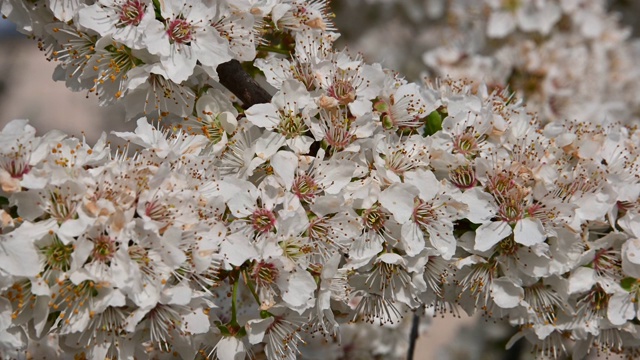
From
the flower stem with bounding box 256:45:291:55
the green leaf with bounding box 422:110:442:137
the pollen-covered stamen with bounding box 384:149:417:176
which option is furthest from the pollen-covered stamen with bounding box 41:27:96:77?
the green leaf with bounding box 422:110:442:137

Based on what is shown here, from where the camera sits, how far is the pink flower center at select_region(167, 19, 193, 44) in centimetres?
227

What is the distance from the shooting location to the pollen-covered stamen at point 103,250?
6.43 feet

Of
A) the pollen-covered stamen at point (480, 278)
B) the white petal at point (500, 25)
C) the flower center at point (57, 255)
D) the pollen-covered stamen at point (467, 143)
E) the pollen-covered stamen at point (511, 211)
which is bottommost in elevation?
the white petal at point (500, 25)

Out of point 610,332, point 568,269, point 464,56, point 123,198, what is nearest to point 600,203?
point 568,269

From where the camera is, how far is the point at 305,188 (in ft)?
7.47

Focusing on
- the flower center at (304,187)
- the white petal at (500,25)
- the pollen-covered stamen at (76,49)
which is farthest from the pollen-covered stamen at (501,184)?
the white petal at (500,25)

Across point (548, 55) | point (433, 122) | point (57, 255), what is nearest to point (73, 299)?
point (57, 255)

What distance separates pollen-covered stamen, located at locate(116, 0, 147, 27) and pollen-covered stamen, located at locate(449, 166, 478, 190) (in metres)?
1.07

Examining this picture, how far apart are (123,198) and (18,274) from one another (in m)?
0.32

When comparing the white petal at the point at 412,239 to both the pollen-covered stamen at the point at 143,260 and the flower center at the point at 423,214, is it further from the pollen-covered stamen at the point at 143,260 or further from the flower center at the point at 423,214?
the pollen-covered stamen at the point at 143,260

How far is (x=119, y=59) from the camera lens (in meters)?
2.34

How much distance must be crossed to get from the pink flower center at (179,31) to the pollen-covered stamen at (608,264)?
1478mm

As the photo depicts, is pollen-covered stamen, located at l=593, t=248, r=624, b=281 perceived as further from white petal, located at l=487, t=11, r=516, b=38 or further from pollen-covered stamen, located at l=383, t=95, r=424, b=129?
white petal, located at l=487, t=11, r=516, b=38

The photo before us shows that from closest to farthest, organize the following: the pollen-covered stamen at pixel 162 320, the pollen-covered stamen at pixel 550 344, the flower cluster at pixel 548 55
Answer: the pollen-covered stamen at pixel 162 320, the pollen-covered stamen at pixel 550 344, the flower cluster at pixel 548 55
